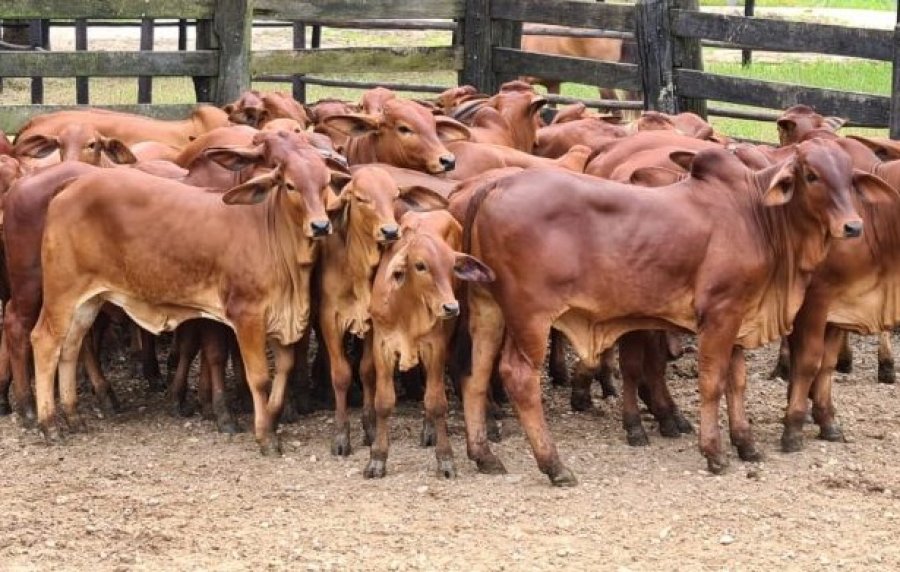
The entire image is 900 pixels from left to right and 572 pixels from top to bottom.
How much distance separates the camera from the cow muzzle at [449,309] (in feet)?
25.7

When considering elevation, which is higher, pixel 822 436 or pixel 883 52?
pixel 883 52

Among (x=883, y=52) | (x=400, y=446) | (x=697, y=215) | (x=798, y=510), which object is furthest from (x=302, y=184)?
(x=883, y=52)

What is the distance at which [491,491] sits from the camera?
8000mm

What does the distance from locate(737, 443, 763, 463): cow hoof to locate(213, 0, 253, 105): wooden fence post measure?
270 inches

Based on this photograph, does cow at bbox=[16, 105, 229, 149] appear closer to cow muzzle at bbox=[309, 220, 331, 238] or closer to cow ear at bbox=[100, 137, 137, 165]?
cow ear at bbox=[100, 137, 137, 165]

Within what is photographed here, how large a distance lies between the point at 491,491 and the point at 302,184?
6.00 ft

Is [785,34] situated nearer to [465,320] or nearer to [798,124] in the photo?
[798,124]

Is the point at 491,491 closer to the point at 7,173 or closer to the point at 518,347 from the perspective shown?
the point at 518,347

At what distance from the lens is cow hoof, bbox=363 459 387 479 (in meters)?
8.25

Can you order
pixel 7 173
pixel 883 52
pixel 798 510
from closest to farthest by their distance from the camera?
pixel 798 510, pixel 7 173, pixel 883 52

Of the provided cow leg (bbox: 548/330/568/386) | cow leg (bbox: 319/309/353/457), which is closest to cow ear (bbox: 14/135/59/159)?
cow leg (bbox: 319/309/353/457)

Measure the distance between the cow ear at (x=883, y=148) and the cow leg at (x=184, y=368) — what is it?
3965 millimetres

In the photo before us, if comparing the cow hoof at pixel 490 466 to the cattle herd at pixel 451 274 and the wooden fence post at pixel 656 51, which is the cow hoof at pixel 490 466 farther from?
the wooden fence post at pixel 656 51

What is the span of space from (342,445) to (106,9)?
6242mm
